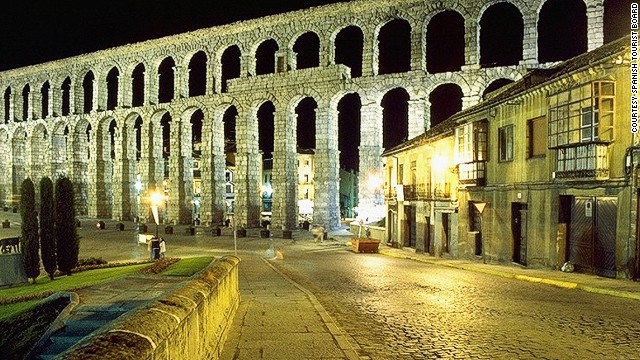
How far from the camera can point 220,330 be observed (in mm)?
7816

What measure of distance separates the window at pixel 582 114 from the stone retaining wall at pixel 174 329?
46.5 ft

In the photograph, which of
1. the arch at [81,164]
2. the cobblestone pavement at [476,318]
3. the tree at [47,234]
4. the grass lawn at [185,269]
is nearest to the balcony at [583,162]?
the cobblestone pavement at [476,318]

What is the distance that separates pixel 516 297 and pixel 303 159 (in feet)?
225

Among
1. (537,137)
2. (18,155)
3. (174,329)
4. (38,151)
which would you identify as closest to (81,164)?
(38,151)

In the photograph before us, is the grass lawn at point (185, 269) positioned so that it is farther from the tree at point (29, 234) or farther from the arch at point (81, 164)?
the arch at point (81, 164)

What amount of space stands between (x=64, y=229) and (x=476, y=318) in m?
17.8

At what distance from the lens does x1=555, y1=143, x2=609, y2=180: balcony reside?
55.2ft

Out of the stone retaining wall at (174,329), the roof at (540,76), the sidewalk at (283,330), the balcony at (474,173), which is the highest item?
the roof at (540,76)

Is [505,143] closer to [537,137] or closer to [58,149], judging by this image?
[537,137]

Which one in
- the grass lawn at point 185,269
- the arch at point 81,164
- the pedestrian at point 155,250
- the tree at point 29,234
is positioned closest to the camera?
the grass lawn at point 185,269

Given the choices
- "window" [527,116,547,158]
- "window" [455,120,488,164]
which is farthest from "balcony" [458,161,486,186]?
"window" [527,116,547,158]

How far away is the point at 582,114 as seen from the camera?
58.6ft

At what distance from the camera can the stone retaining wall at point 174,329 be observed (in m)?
3.45

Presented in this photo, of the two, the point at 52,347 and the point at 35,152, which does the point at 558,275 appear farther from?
the point at 35,152
